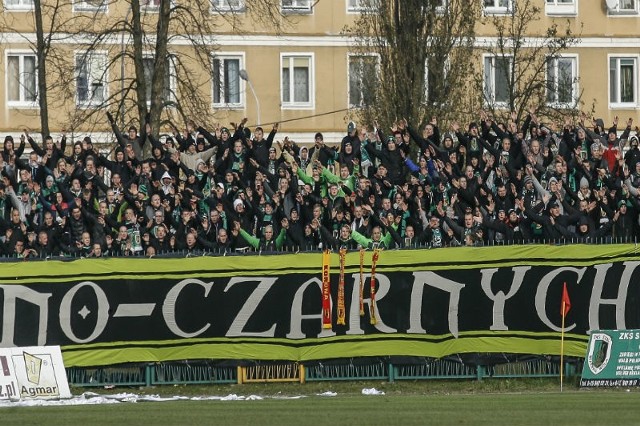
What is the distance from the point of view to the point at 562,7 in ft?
192

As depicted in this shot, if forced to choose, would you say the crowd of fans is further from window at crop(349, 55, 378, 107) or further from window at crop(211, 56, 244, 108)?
window at crop(211, 56, 244, 108)

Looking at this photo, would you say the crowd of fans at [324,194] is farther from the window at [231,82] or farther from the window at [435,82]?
the window at [231,82]

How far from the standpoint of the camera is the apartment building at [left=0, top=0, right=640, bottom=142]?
55.3 metres

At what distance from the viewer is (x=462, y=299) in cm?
2705

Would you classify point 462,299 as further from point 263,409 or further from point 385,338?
point 263,409

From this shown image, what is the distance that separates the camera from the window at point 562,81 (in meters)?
50.7

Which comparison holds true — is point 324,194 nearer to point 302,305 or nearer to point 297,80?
point 302,305

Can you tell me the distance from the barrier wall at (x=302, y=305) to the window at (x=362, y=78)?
1875 centimetres

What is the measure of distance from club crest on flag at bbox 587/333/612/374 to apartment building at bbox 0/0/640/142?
95.6 feet

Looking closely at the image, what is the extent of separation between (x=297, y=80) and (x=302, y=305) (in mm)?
31116

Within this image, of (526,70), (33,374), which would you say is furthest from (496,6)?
(33,374)

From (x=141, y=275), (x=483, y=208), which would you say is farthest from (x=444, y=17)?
(x=141, y=275)

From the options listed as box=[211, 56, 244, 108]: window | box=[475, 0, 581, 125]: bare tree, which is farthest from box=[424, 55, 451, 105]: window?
box=[211, 56, 244, 108]: window

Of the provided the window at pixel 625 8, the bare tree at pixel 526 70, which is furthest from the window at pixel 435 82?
the window at pixel 625 8
